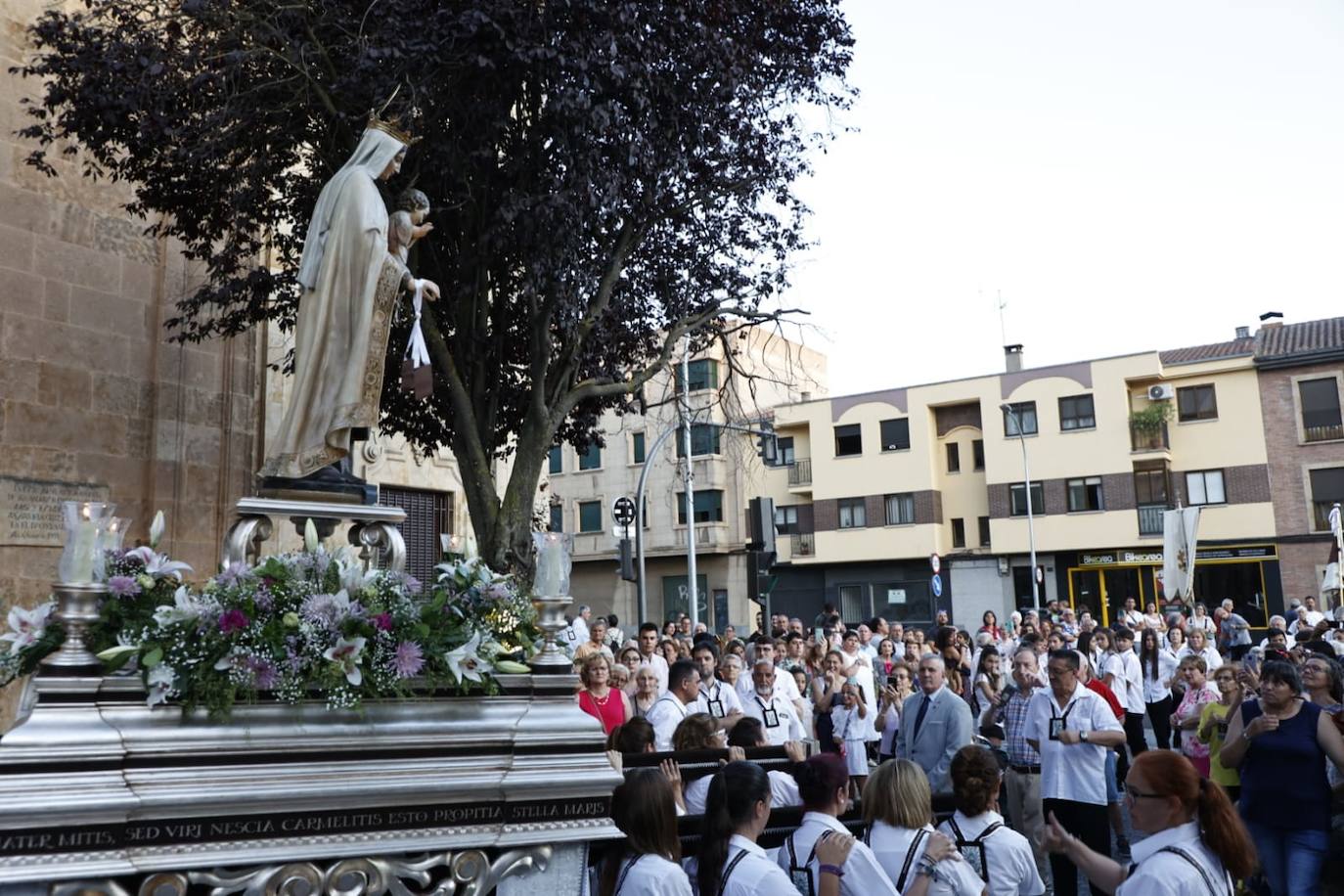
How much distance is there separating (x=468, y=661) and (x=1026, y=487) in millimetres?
38932

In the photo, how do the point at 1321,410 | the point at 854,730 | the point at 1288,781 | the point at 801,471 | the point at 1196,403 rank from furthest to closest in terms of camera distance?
the point at 801,471, the point at 1196,403, the point at 1321,410, the point at 854,730, the point at 1288,781

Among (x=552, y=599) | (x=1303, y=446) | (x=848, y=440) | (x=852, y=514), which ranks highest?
(x=848, y=440)

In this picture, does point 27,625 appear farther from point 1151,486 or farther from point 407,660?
point 1151,486

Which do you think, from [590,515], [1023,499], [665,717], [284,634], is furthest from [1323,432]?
[284,634]

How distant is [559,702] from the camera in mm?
5473

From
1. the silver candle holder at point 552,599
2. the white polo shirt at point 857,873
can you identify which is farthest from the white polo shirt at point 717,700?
the white polo shirt at point 857,873

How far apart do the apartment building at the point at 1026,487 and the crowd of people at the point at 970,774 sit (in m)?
27.7

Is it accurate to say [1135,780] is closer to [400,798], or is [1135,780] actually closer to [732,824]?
[732,824]

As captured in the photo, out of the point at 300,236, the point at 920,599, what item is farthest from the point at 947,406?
the point at 300,236

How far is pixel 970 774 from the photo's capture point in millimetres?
5625

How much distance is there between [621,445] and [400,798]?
44.4m

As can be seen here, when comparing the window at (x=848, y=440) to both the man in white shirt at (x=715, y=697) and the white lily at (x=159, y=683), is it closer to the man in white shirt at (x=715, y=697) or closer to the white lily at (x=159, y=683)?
the man in white shirt at (x=715, y=697)

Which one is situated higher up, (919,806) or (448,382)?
(448,382)

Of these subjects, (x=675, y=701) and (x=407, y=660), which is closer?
(x=407, y=660)
